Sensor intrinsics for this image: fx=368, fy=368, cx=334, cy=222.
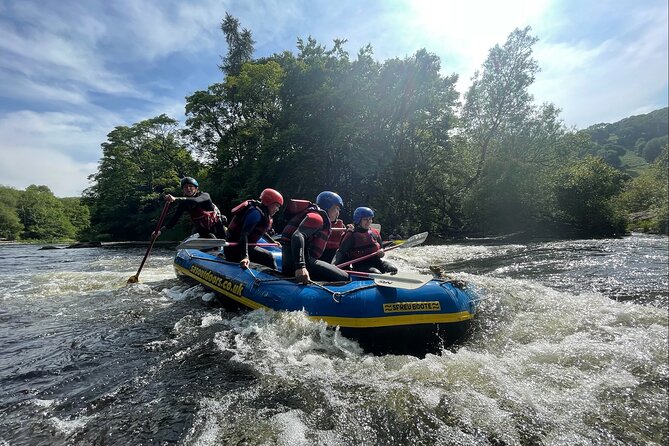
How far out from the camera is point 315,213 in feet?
17.5

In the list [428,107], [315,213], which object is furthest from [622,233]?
[315,213]

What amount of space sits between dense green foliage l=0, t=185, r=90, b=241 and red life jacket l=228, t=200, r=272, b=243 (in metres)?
52.7

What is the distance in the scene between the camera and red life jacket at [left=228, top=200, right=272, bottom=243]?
656cm

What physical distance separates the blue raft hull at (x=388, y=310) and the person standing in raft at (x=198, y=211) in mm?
4077

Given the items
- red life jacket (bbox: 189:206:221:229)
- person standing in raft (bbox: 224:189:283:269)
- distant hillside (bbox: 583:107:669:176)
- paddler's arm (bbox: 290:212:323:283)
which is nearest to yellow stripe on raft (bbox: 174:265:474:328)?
paddler's arm (bbox: 290:212:323:283)

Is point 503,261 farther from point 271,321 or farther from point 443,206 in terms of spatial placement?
point 443,206

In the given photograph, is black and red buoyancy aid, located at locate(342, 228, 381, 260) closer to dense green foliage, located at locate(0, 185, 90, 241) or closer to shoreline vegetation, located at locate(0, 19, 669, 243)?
shoreline vegetation, located at locate(0, 19, 669, 243)

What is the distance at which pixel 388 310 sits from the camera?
14.4 ft

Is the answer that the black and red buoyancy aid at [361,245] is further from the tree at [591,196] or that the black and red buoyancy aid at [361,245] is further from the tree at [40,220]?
the tree at [40,220]

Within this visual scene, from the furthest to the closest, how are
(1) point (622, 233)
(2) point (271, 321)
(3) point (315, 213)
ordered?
(1) point (622, 233), (3) point (315, 213), (2) point (271, 321)

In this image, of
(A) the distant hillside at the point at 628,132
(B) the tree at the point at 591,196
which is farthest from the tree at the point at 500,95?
(A) the distant hillside at the point at 628,132

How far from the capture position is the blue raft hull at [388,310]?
4.35m

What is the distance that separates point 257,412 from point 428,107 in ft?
76.0

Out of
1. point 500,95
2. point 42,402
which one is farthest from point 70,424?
point 500,95
